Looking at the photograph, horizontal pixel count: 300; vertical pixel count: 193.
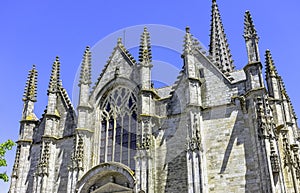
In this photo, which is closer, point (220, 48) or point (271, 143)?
point (271, 143)

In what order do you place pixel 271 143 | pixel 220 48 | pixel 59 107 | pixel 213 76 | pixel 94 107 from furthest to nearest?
pixel 220 48
pixel 59 107
pixel 94 107
pixel 213 76
pixel 271 143

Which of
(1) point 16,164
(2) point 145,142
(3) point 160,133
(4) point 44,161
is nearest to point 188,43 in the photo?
Result: (3) point 160,133

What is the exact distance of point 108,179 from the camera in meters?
15.0

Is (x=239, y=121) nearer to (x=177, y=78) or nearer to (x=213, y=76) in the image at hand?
(x=213, y=76)

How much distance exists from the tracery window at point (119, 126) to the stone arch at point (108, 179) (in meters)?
0.65

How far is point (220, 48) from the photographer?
23.8 meters

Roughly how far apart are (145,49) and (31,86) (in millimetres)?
6878

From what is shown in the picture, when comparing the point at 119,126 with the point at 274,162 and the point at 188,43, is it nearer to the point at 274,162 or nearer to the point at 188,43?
the point at 188,43

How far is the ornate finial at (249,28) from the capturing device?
1462cm

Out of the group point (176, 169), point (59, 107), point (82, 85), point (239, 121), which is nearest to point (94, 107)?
point (82, 85)

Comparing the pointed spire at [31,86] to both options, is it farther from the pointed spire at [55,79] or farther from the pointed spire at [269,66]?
the pointed spire at [269,66]

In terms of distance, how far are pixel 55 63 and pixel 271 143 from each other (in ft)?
39.2

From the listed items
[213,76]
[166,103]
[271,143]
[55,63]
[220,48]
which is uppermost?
[220,48]

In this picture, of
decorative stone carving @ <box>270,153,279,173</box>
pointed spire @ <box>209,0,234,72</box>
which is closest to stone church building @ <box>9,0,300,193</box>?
decorative stone carving @ <box>270,153,279,173</box>
